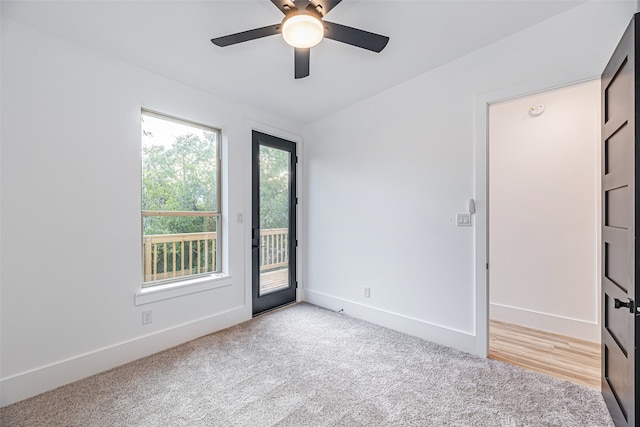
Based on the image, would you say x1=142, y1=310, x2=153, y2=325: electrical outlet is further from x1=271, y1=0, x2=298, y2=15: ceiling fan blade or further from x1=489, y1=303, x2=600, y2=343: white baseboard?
x1=489, y1=303, x2=600, y2=343: white baseboard

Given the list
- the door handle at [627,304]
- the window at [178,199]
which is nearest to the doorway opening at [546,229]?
the door handle at [627,304]

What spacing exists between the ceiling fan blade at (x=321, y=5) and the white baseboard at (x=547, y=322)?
3.44 metres

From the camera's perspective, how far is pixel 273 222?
147 inches

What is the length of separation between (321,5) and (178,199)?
83.1 inches

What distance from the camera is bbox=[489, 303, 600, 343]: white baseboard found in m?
2.78

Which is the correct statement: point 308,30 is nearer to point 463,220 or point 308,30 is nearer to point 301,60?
point 301,60

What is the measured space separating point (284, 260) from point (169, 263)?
1.46 meters

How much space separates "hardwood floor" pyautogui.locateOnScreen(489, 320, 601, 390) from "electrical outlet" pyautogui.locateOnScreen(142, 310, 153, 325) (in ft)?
9.78

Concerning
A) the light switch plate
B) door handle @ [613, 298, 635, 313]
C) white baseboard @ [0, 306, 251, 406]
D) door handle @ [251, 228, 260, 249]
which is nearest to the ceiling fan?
the light switch plate

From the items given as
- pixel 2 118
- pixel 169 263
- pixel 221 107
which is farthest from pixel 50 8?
pixel 169 263

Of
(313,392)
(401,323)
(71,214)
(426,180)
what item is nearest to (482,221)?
(426,180)

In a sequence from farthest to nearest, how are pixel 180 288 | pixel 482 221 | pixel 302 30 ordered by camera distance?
pixel 180 288 < pixel 482 221 < pixel 302 30

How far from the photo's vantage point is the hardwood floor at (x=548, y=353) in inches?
88.6

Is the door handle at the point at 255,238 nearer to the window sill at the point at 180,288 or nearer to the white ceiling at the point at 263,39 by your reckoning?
the window sill at the point at 180,288
